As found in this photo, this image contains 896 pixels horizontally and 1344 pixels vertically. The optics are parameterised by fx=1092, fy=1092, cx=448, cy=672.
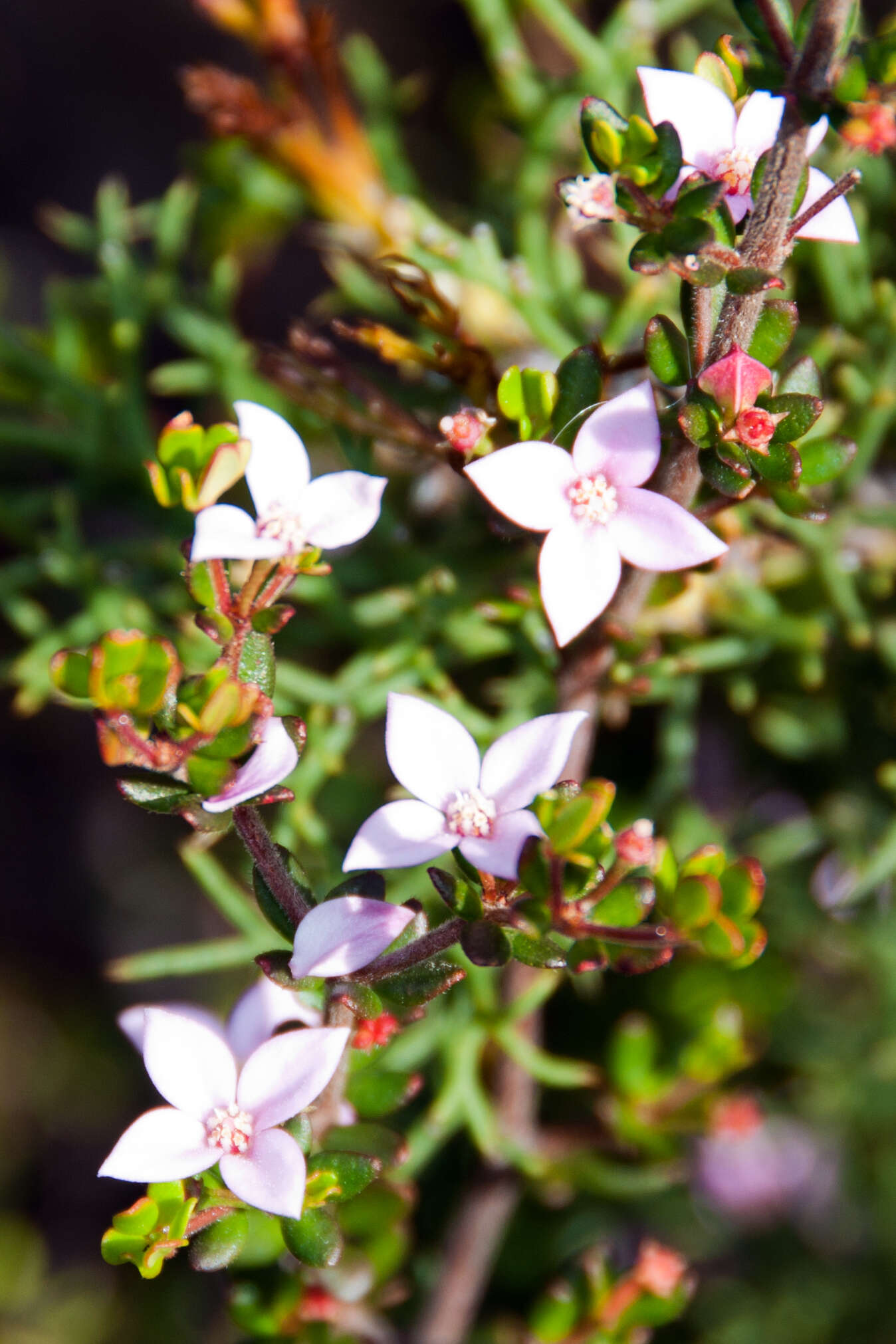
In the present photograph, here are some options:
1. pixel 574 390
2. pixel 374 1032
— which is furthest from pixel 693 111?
pixel 374 1032

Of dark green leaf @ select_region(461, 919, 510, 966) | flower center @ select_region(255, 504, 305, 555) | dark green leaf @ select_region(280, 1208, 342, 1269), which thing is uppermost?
flower center @ select_region(255, 504, 305, 555)

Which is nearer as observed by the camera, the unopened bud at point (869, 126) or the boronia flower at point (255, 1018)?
the unopened bud at point (869, 126)

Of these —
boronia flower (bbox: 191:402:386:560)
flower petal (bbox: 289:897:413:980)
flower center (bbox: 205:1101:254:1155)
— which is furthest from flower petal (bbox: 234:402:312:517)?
flower center (bbox: 205:1101:254:1155)

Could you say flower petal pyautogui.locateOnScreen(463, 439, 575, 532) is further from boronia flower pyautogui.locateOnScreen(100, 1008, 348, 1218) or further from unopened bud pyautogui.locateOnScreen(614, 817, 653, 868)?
boronia flower pyautogui.locateOnScreen(100, 1008, 348, 1218)

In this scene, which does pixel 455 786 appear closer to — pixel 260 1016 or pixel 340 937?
pixel 340 937

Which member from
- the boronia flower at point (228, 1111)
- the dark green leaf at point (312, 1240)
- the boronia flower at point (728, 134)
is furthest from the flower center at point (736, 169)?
the dark green leaf at point (312, 1240)

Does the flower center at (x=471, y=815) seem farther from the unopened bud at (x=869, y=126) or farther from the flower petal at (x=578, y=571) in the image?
the unopened bud at (x=869, y=126)

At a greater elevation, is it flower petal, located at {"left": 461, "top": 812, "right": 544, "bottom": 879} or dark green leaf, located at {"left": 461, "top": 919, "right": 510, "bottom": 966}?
flower petal, located at {"left": 461, "top": 812, "right": 544, "bottom": 879}

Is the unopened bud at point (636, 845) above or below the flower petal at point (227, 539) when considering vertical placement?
below
